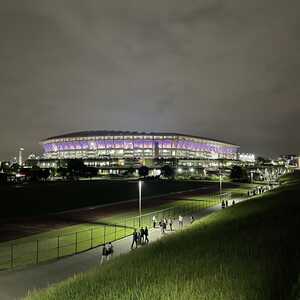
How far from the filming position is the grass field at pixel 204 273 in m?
7.70

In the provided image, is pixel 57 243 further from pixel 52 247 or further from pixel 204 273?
pixel 204 273

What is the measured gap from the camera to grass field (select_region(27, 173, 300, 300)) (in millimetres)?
7703

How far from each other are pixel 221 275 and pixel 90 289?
330cm

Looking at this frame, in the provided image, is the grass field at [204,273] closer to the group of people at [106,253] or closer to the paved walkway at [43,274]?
the paved walkway at [43,274]

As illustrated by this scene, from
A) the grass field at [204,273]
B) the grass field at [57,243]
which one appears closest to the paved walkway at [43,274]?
the grass field at [57,243]

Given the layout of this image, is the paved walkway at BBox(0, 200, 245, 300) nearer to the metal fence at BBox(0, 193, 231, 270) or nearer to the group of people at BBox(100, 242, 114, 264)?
the group of people at BBox(100, 242, 114, 264)

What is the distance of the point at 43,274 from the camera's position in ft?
46.9

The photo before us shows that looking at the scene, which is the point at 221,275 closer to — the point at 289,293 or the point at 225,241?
the point at 289,293

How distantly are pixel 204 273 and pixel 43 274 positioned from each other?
789cm

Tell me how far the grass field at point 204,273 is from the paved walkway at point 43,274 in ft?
9.96

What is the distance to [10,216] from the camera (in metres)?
37.0

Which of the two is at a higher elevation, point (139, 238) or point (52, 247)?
point (139, 238)

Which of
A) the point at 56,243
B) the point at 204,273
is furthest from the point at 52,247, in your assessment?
the point at 204,273

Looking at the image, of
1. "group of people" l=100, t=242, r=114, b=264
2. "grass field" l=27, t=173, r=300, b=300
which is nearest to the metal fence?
"group of people" l=100, t=242, r=114, b=264
